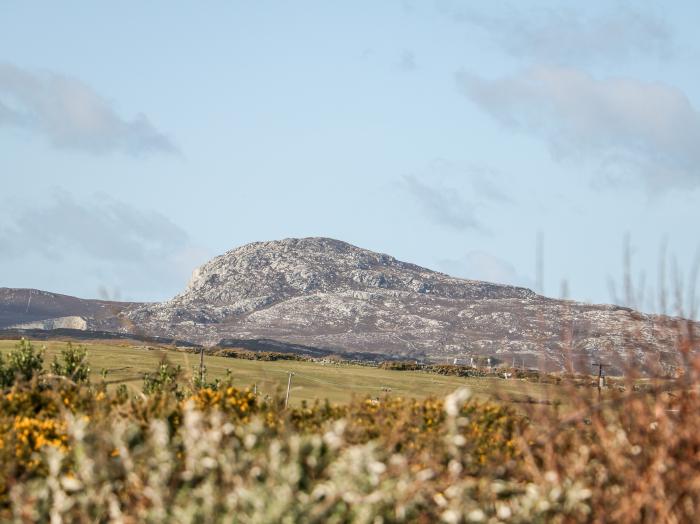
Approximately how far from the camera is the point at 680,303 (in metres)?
10.4

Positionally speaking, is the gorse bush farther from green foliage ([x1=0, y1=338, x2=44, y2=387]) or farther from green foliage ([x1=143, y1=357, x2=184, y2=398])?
green foliage ([x1=0, y1=338, x2=44, y2=387])

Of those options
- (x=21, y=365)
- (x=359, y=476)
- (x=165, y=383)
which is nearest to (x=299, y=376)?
(x=21, y=365)

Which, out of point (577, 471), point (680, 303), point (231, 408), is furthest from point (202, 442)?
point (231, 408)

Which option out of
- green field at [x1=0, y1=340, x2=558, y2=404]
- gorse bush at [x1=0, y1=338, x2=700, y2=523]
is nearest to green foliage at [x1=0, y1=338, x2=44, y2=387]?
gorse bush at [x1=0, y1=338, x2=700, y2=523]

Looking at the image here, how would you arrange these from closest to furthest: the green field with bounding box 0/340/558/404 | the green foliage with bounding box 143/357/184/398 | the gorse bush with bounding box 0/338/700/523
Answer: the gorse bush with bounding box 0/338/700/523 < the green foliage with bounding box 143/357/184/398 < the green field with bounding box 0/340/558/404

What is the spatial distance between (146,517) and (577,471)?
342 centimetres

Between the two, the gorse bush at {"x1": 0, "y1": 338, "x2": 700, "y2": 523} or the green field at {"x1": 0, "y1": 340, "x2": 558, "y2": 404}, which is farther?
the green field at {"x1": 0, "y1": 340, "x2": 558, "y2": 404}

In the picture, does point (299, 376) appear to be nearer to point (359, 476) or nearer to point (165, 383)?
point (165, 383)

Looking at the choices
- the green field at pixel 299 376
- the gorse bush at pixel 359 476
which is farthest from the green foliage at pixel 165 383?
the green field at pixel 299 376

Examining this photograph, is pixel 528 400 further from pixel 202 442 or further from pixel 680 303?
pixel 202 442

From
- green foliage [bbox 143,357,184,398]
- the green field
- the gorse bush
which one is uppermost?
the green field

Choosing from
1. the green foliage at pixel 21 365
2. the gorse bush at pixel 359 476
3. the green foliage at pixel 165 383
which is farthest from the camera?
the green foliage at pixel 21 365

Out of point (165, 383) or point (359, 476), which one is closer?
point (359, 476)

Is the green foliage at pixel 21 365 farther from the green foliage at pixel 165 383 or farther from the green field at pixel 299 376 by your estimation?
the green field at pixel 299 376
